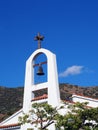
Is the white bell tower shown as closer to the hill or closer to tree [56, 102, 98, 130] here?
tree [56, 102, 98, 130]

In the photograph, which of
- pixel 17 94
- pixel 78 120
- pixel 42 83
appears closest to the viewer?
pixel 78 120

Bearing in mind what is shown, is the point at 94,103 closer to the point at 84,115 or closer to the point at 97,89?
the point at 84,115

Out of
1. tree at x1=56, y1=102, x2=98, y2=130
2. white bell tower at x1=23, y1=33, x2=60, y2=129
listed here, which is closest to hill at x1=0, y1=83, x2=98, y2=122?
white bell tower at x1=23, y1=33, x2=60, y2=129

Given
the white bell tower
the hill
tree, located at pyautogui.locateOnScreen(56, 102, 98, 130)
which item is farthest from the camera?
the hill

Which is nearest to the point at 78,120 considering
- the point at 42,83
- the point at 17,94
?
the point at 42,83

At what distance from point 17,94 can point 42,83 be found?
43355 millimetres

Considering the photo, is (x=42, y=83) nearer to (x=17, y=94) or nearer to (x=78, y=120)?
(x=78, y=120)

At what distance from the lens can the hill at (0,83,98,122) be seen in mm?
56425

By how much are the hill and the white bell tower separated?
100ft

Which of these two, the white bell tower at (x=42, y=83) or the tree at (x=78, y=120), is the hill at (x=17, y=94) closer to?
the white bell tower at (x=42, y=83)

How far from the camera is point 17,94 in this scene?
6334 cm

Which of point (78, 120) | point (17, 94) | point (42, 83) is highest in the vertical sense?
point (17, 94)

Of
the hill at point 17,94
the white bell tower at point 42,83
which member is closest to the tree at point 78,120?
the white bell tower at point 42,83

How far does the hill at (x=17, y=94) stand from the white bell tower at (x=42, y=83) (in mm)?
30523
